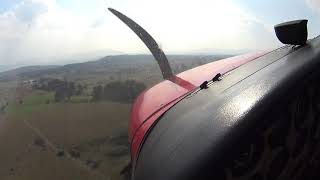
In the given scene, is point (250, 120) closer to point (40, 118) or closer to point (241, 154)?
point (241, 154)

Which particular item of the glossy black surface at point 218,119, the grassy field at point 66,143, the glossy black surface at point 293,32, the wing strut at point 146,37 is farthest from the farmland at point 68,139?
the glossy black surface at point 218,119

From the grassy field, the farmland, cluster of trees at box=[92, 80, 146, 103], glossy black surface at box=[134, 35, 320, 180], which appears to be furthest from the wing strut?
cluster of trees at box=[92, 80, 146, 103]

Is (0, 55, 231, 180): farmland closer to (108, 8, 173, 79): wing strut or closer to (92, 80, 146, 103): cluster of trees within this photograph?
(92, 80, 146, 103): cluster of trees

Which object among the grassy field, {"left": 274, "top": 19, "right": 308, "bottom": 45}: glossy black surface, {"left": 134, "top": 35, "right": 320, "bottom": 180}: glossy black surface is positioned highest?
{"left": 274, "top": 19, "right": 308, "bottom": 45}: glossy black surface

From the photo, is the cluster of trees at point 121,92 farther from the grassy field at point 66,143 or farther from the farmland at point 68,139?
the grassy field at point 66,143

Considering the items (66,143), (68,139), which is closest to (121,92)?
(68,139)
